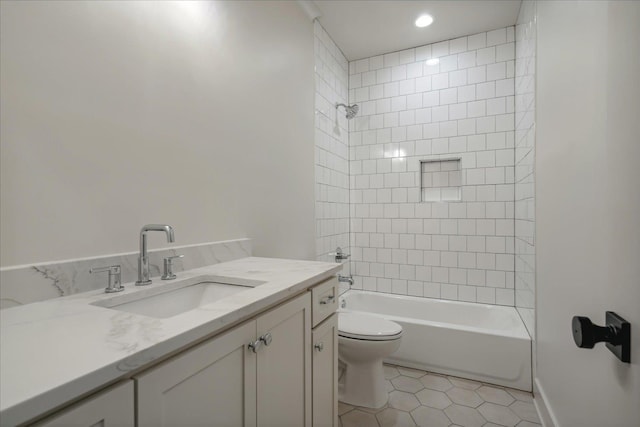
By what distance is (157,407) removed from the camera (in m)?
0.59

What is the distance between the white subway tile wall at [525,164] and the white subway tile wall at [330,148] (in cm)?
140

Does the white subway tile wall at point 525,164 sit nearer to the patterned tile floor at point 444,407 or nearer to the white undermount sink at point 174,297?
the patterned tile floor at point 444,407

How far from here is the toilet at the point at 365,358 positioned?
186cm

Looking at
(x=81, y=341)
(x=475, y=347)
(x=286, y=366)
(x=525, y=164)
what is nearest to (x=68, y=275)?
(x=81, y=341)

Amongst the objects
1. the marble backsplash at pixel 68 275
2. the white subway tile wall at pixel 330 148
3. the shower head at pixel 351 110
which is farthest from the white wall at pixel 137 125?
the shower head at pixel 351 110

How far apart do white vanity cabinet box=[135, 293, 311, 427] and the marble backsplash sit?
0.53 m

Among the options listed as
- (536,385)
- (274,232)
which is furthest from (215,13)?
(536,385)

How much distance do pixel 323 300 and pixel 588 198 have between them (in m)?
0.98

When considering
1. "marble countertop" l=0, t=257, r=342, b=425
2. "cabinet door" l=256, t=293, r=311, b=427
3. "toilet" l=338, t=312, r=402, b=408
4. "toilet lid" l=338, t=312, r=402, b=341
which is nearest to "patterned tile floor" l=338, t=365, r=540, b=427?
"toilet" l=338, t=312, r=402, b=408

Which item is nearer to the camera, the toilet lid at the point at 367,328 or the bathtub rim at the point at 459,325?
the toilet lid at the point at 367,328

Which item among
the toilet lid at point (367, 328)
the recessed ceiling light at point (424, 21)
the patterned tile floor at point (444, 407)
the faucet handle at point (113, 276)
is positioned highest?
the recessed ceiling light at point (424, 21)

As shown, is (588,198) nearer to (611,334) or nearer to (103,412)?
(611,334)

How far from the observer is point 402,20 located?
2.55m

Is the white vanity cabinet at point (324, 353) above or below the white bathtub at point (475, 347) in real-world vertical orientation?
above
